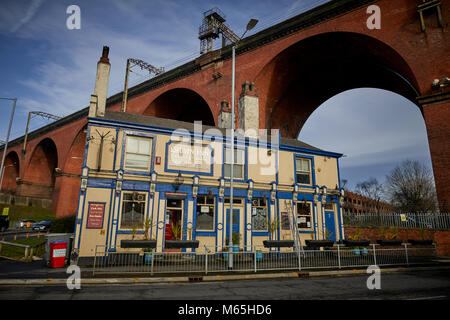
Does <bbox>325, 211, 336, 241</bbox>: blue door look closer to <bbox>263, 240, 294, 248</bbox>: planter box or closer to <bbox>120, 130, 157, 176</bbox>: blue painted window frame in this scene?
<bbox>263, 240, 294, 248</bbox>: planter box

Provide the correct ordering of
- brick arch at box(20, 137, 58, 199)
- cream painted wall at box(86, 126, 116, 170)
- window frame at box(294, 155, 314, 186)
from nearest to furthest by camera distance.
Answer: cream painted wall at box(86, 126, 116, 170) < window frame at box(294, 155, 314, 186) < brick arch at box(20, 137, 58, 199)

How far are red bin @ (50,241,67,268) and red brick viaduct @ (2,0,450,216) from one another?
18702 mm

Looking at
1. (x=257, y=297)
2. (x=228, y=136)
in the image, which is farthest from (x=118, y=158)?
(x=257, y=297)

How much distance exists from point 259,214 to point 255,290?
29.3ft

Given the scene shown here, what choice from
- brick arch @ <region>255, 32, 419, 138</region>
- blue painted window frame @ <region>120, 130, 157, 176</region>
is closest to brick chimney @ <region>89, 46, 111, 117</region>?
blue painted window frame @ <region>120, 130, 157, 176</region>

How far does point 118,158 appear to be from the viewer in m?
14.6

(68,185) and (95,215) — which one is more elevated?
(68,185)

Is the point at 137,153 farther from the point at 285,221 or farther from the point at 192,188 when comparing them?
the point at 285,221

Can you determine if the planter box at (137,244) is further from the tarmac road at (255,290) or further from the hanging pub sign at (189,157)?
the hanging pub sign at (189,157)

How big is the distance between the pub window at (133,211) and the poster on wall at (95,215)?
1.02 meters

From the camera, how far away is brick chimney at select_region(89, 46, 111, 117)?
15.1m

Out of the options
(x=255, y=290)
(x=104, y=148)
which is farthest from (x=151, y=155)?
(x=255, y=290)

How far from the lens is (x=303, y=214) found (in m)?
18.2

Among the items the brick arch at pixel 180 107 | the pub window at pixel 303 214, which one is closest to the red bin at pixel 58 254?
the pub window at pixel 303 214
